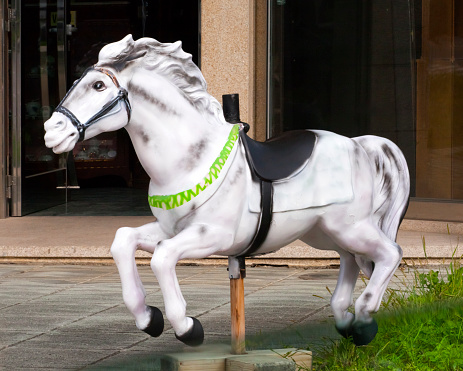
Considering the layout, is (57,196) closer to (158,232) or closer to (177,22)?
(177,22)

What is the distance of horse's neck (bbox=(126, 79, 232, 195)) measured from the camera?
4.02 meters

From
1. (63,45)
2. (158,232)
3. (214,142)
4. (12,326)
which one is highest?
(63,45)

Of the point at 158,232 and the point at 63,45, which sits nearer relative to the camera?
the point at 158,232

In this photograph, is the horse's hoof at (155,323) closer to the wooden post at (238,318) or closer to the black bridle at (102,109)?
the wooden post at (238,318)

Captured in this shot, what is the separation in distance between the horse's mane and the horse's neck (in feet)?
0.37

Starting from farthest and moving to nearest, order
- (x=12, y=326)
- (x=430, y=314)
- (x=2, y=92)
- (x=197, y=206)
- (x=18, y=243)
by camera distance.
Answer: (x=2, y=92) → (x=18, y=243) → (x=12, y=326) → (x=430, y=314) → (x=197, y=206)

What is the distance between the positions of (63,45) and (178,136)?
27.3 ft

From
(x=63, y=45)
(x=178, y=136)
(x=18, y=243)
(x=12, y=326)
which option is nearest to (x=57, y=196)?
(x=63, y=45)

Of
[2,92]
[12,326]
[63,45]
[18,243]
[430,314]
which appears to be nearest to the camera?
[430,314]

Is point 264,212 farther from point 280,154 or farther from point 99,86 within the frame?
point 99,86

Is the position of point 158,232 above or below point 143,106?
below

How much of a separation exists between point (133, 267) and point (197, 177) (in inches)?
18.9

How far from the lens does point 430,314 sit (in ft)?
17.6

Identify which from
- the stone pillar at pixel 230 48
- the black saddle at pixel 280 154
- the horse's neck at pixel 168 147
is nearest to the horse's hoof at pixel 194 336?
the horse's neck at pixel 168 147
